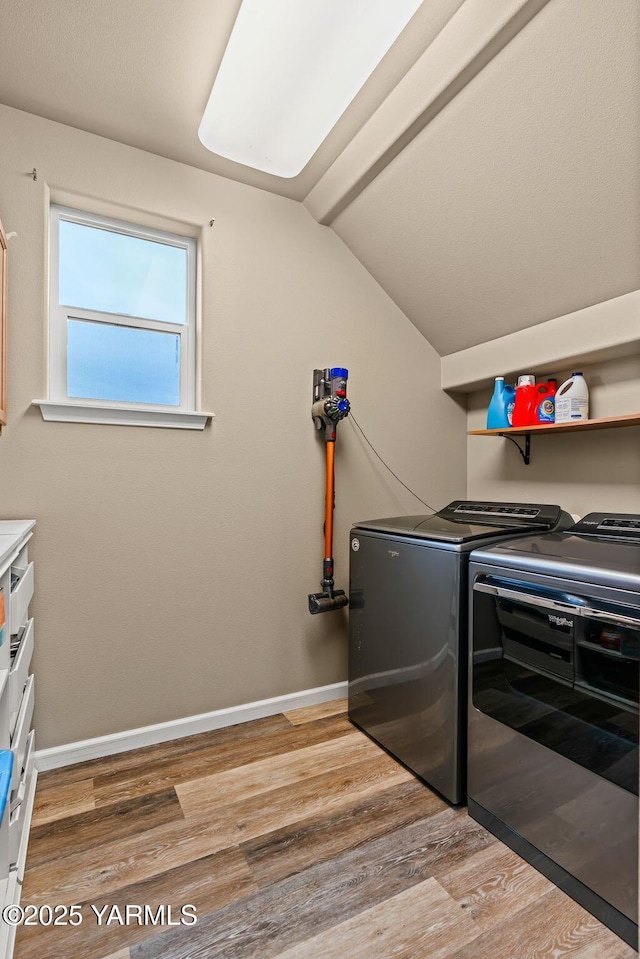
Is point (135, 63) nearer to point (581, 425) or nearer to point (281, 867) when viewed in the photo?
point (581, 425)

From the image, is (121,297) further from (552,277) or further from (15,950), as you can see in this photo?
(15,950)

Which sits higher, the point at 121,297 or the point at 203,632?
the point at 121,297

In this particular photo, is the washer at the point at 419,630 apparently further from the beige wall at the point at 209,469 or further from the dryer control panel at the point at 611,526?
the beige wall at the point at 209,469

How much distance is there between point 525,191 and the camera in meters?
1.73

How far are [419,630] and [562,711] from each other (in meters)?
0.55

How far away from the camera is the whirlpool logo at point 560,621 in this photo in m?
1.26

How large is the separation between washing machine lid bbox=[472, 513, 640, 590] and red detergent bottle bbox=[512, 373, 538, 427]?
507 mm

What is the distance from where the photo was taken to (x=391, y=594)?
189 centimetres

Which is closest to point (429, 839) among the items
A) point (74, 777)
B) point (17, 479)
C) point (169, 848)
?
point (169, 848)

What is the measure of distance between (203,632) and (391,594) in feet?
2.70

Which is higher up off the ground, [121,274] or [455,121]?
[455,121]

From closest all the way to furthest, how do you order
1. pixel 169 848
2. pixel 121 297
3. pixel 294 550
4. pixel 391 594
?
pixel 169 848 < pixel 391 594 < pixel 121 297 < pixel 294 550

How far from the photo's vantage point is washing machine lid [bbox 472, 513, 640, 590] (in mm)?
1194

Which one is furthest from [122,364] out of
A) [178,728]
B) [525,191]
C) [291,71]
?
[525,191]
